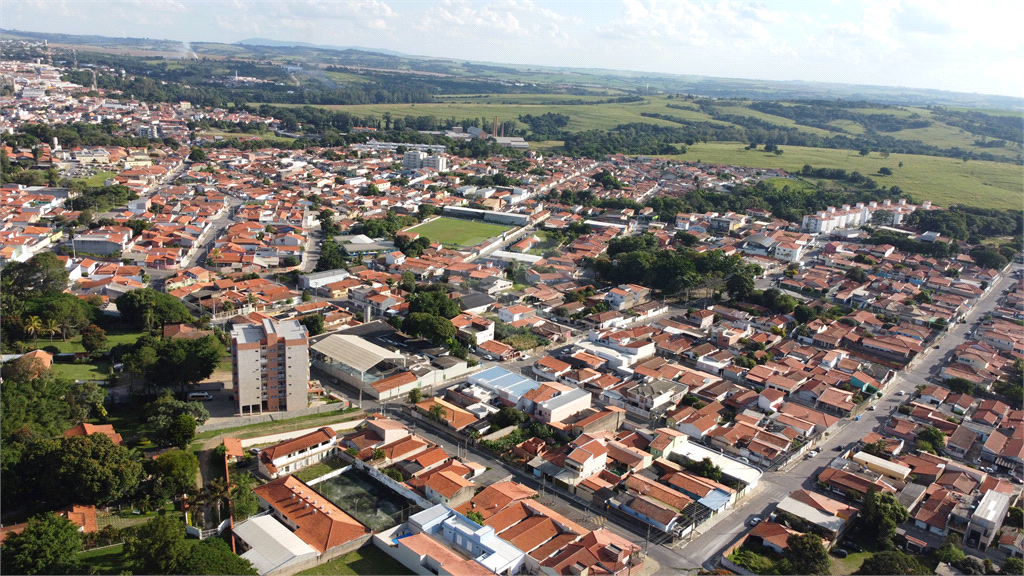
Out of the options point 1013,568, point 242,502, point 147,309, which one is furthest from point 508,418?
point 147,309

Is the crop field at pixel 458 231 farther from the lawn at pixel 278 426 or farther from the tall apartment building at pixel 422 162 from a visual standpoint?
the lawn at pixel 278 426

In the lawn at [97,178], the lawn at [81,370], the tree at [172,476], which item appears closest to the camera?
the tree at [172,476]

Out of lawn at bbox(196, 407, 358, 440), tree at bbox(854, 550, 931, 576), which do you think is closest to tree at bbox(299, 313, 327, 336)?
lawn at bbox(196, 407, 358, 440)

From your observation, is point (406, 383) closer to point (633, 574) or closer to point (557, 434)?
point (557, 434)

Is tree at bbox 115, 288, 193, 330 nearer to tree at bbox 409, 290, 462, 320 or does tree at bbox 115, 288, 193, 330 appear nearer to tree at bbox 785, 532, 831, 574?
tree at bbox 409, 290, 462, 320

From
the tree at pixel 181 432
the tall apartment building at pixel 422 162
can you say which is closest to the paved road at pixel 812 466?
the tree at pixel 181 432

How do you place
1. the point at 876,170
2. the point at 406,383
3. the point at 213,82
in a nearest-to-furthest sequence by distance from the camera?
the point at 406,383
the point at 876,170
the point at 213,82

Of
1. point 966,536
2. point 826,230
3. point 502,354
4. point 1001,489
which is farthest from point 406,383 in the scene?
point 826,230

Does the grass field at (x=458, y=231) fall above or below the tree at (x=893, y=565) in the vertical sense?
above
